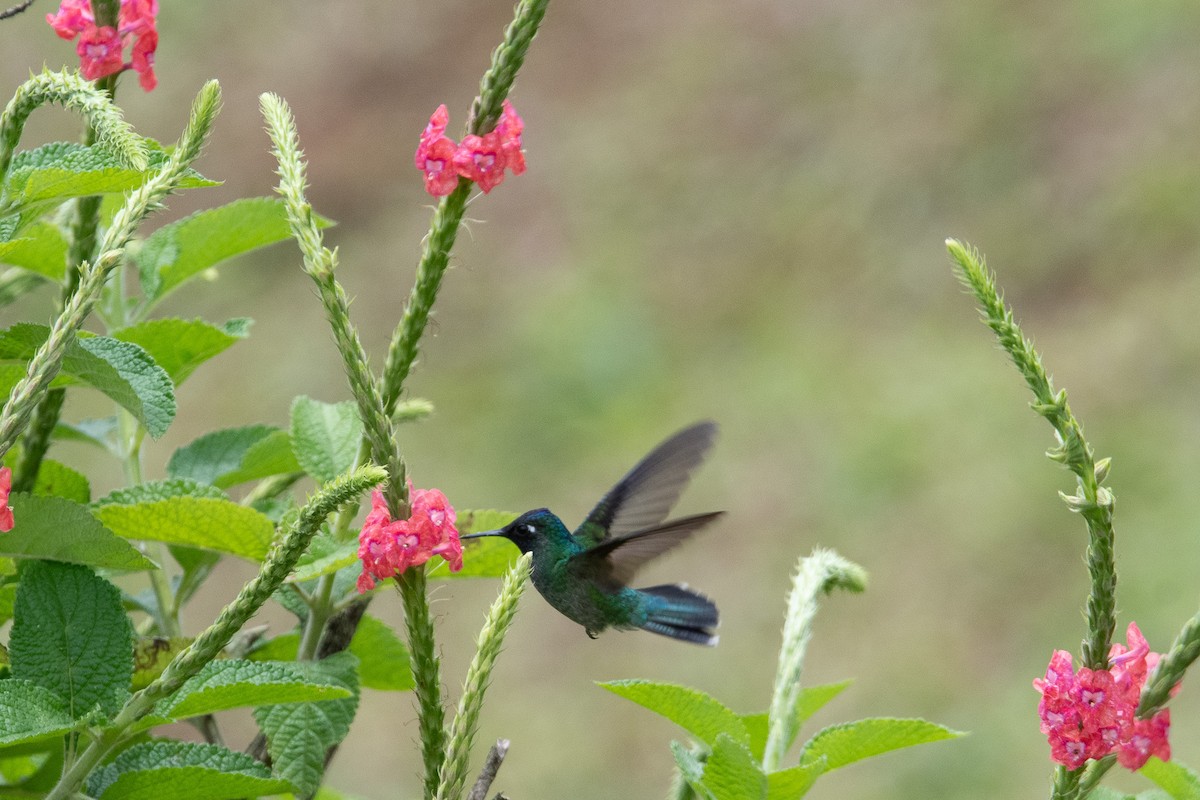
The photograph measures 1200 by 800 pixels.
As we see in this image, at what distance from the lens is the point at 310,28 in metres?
12.8

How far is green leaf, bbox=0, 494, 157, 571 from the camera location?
1088mm

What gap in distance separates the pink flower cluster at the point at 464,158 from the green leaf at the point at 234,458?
38 cm

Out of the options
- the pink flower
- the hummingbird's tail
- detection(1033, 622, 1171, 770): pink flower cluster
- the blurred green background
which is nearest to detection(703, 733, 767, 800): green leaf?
detection(1033, 622, 1171, 770): pink flower cluster

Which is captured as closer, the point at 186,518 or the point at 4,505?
the point at 4,505

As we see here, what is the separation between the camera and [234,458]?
153cm

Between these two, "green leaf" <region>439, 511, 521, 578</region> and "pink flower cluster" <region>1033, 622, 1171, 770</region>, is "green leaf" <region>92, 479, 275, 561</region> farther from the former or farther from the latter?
"pink flower cluster" <region>1033, 622, 1171, 770</region>

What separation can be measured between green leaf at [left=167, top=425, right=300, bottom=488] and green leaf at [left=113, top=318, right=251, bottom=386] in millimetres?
105

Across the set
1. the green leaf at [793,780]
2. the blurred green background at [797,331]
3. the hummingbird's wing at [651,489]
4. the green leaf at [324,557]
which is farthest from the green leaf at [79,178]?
the blurred green background at [797,331]

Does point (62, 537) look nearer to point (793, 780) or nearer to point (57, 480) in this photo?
point (57, 480)

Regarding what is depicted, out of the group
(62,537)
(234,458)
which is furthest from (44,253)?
(62,537)

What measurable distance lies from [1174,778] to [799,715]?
14.3 inches

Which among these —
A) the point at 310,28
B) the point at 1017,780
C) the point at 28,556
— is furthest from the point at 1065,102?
the point at 28,556

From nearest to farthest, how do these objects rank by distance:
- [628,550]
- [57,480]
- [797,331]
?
[57,480]
[628,550]
[797,331]

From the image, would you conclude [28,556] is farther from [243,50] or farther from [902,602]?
[243,50]
